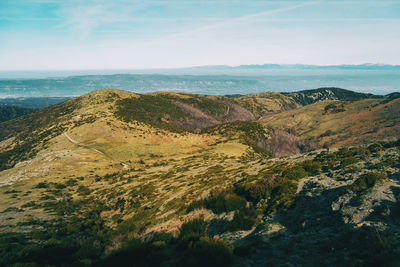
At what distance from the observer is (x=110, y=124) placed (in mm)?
95938

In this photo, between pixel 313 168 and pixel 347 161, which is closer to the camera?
pixel 347 161

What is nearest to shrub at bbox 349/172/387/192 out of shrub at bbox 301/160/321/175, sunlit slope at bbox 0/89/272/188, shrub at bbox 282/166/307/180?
shrub at bbox 282/166/307/180

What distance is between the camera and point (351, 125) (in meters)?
145

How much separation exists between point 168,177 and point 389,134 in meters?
115

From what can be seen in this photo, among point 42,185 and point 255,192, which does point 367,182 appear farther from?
point 42,185

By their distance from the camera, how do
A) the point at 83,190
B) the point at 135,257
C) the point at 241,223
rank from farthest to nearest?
1. the point at 83,190
2. the point at 241,223
3. the point at 135,257

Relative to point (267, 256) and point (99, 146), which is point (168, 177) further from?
point (99, 146)

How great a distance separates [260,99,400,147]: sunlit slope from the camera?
10827 cm

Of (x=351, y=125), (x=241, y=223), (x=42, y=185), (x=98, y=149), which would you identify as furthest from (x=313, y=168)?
(x=351, y=125)

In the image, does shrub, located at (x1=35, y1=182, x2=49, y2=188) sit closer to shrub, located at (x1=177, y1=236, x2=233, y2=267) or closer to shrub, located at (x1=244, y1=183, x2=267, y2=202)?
shrub, located at (x1=244, y1=183, x2=267, y2=202)

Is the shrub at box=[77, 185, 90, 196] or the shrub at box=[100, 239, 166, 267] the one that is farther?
the shrub at box=[77, 185, 90, 196]

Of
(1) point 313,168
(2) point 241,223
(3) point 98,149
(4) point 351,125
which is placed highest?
(1) point 313,168

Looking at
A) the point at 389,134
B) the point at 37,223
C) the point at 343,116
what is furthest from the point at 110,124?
the point at 343,116

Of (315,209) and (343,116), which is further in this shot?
(343,116)
